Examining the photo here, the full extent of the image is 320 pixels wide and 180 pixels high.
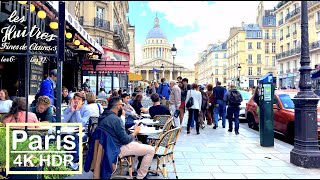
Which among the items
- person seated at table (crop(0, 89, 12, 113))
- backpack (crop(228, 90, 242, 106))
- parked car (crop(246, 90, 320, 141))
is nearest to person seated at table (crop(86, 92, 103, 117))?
person seated at table (crop(0, 89, 12, 113))

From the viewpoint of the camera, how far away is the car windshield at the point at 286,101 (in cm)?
943

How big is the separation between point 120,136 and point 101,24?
30.5m

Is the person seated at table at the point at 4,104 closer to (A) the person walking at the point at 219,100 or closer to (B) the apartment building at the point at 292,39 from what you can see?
(A) the person walking at the point at 219,100

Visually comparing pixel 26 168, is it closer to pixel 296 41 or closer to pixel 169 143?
pixel 169 143

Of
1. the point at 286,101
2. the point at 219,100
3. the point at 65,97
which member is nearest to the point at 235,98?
the point at 219,100

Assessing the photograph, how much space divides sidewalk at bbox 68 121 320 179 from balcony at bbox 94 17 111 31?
84.5 feet

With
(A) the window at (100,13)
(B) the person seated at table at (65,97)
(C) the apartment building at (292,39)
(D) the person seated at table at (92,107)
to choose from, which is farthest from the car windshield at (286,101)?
(C) the apartment building at (292,39)

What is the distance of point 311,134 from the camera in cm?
624

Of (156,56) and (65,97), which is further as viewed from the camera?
(156,56)

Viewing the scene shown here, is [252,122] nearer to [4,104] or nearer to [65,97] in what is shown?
[65,97]

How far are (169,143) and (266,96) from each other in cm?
412

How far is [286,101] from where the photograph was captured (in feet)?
31.7

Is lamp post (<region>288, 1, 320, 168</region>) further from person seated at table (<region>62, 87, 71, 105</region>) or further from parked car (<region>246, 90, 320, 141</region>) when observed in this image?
person seated at table (<region>62, 87, 71, 105</region>)

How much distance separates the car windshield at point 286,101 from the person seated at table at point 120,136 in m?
6.02
